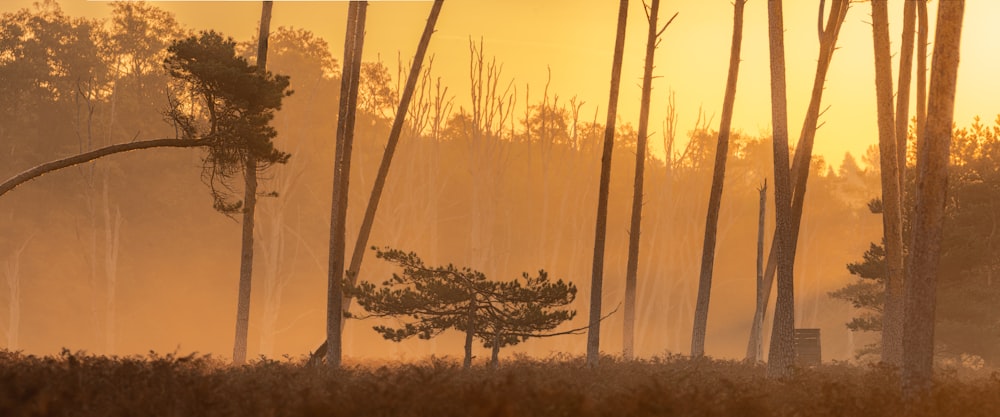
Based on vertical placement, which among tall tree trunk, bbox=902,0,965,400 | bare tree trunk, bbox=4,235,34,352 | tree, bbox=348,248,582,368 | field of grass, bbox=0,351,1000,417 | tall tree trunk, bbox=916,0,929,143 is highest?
tall tree trunk, bbox=916,0,929,143

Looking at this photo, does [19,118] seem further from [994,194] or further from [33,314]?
[994,194]

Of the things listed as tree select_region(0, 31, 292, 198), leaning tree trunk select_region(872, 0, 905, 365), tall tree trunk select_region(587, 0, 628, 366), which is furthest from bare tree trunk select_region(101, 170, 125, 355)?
leaning tree trunk select_region(872, 0, 905, 365)

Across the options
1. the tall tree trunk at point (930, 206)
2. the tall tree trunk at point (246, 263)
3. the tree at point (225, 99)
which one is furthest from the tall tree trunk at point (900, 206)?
the tall tree trunk at point (246, 263)

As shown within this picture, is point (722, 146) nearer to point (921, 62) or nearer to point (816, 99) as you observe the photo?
point (816, 99)

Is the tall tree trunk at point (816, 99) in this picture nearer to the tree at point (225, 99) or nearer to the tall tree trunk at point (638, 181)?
the tall tree trunk at point (638, 181)

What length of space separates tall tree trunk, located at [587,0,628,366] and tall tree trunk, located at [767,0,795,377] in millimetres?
4775

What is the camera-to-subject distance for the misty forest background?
195 feet

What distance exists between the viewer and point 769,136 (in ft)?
Result: 277

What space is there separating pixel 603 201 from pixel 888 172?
674 centimetres

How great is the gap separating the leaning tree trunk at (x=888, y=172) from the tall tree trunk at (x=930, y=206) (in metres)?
6.48

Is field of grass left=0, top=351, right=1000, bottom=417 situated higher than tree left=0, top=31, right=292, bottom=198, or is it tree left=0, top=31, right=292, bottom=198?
tree left=0, top=31, right=292, bottom=198

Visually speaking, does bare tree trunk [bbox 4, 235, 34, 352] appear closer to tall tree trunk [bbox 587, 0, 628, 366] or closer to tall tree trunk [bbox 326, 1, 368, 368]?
tall tree trunk [bbox 326, 1, 368, 368]

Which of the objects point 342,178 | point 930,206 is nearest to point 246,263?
point 342,178

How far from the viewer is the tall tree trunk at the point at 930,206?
17.0 metres
